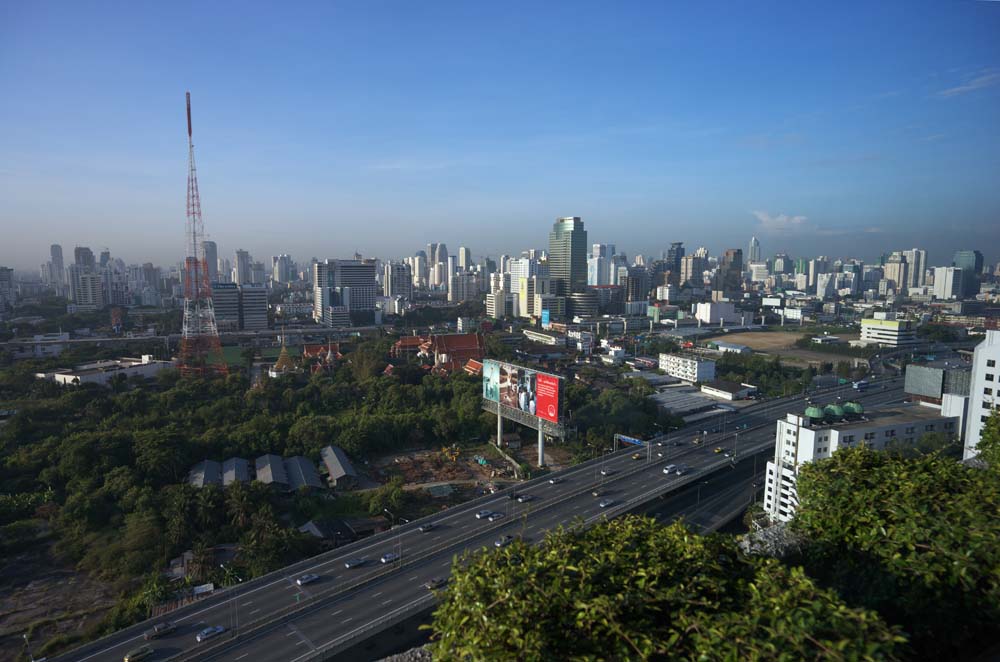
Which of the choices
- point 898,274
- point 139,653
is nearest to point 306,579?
point 139,653

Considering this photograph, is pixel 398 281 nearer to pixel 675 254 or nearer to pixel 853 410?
pixel 675 254

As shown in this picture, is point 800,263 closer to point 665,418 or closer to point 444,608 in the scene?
point 665,418

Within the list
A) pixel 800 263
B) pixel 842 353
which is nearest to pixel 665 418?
pixel 842 353

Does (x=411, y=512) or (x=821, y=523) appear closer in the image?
(x=821, y=523)

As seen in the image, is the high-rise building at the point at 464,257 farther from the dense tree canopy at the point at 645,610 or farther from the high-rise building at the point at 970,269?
the dense tree canopy at the point at 645,610

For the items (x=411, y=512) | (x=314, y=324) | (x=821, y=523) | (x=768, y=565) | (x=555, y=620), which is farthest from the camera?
(x=314, y=324)

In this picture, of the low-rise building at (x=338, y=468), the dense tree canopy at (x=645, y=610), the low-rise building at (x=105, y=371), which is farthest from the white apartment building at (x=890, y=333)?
the low-rise building at (x=105, y=371)
